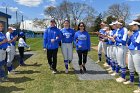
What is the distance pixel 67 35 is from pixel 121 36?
266 cm

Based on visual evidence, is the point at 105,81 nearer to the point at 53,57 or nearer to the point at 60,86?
the point at 60,86

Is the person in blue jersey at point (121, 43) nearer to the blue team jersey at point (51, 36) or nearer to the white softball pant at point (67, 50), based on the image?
the white softball pant at point (67, 50)

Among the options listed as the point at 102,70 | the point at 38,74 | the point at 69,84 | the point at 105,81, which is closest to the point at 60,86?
the point at 69,84

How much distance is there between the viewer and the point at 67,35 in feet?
36.1

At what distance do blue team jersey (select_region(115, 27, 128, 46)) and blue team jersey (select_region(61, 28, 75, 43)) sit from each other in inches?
97.5

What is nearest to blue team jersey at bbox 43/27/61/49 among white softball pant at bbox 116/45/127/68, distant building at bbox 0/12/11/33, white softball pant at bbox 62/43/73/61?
white softball pant at bbox 62/43/73/61

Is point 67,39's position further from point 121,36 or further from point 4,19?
point 4,19

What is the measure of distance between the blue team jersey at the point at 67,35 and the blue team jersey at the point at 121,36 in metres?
2.48

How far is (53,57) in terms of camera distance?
36.6ft

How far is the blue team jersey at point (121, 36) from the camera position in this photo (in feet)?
29.0

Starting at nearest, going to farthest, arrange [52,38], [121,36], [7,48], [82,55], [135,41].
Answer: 1. [135,41]
2. [121,36]
3. [7,48]
4. [52,38]
5. [82,55]

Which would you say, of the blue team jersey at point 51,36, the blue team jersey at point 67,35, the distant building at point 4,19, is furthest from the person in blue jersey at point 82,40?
the distant building at point 4,19

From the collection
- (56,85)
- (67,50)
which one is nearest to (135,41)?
(56,85)

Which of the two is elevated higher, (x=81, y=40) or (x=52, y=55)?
(x=81, y=40)
